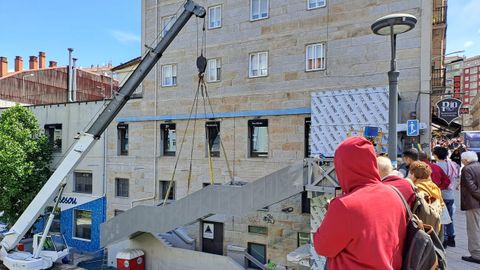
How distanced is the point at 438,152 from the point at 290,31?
9.56 m

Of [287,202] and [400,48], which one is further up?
[400,48]

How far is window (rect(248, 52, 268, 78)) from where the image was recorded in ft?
53.0

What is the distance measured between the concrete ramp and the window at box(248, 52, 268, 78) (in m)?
6.42

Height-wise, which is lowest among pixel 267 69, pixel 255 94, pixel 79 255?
pixel 79 255

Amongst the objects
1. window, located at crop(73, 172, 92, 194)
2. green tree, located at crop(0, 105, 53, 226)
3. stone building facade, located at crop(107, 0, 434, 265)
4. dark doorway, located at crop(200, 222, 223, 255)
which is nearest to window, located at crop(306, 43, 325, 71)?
stone building facade, located at crop(107, 0, 434, 265)

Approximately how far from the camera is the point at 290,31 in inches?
612

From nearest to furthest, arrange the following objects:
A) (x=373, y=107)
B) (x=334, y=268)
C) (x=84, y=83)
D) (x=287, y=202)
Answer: (x=334, y=268) → (x=373, y=107) → (x=287, y=202) → (x=84, y=83)

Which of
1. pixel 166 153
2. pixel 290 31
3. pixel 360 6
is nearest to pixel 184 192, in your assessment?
pixel 166 153

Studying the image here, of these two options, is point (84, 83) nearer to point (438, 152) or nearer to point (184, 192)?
point (184, 192)

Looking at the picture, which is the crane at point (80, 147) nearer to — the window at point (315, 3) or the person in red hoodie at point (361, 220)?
the window at point (315, 3)

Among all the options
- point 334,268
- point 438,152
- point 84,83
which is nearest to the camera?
point 334,268

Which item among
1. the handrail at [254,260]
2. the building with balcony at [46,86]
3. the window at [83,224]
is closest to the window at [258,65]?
the handrail at [254,260]

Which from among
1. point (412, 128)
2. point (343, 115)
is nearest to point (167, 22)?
point (343, 115)

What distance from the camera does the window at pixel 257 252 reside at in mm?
15789
